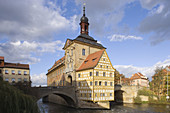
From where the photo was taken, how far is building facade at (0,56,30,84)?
27.2 m

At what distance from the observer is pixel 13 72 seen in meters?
28.1

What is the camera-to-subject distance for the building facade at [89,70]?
2681 cm

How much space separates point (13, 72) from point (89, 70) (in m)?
15.3

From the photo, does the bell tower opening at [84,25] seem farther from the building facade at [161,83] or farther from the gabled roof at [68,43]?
the building facade at [161,83]

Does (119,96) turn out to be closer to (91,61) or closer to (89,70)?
(91,61)

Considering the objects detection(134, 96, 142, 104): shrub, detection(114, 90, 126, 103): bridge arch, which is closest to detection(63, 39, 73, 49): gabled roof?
detection(114, 90, 126, 103): bridge arch

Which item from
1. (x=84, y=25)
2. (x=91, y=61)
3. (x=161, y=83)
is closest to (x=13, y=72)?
(x=91, y=61)

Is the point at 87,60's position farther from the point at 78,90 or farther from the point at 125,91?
the point at 125,91

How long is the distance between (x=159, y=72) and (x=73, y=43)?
2661cm

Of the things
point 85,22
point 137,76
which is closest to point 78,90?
point 85,22

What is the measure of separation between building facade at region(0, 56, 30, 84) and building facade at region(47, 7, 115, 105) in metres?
9.55

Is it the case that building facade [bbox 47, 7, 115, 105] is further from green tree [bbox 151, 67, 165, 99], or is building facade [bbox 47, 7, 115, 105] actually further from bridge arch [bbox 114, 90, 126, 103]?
green tree [bbox 151, 67, 165, 99]

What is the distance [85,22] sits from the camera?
1499 inches

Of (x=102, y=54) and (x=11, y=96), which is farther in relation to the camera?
(x=102, y=54)
